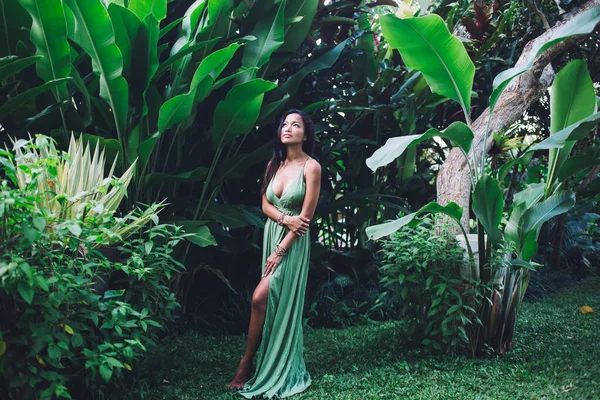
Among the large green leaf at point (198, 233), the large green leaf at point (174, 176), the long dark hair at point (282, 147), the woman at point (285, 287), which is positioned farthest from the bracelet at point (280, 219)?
the large green leaf at point (174, 176)

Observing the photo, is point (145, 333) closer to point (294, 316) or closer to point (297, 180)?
point (294, 316)

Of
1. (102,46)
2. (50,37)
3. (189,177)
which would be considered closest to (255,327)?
(189,177)

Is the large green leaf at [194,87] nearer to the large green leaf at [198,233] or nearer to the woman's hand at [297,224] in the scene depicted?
the large green leaf at [198,233]

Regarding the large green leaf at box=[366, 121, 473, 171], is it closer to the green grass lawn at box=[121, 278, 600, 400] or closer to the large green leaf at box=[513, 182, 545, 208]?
the large green leaf at box=[513, 182, 545, 208]

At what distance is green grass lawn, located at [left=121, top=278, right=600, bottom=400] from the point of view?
112 inches

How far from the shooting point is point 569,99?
10.9ft

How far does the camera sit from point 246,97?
3225 mm

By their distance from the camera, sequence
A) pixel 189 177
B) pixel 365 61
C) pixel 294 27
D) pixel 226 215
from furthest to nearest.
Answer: pixel 365 61 → pixel 294 27 → pixel 226 215 → pixel 189 177

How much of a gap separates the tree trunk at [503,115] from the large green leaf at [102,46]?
2250 mm

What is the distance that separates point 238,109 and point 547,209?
6.25 ft

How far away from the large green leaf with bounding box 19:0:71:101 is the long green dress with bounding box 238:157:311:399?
1.47m

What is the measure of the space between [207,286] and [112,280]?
1.78m

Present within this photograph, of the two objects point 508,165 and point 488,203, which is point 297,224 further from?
point 508,165

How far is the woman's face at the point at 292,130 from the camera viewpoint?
3098 millimetres
